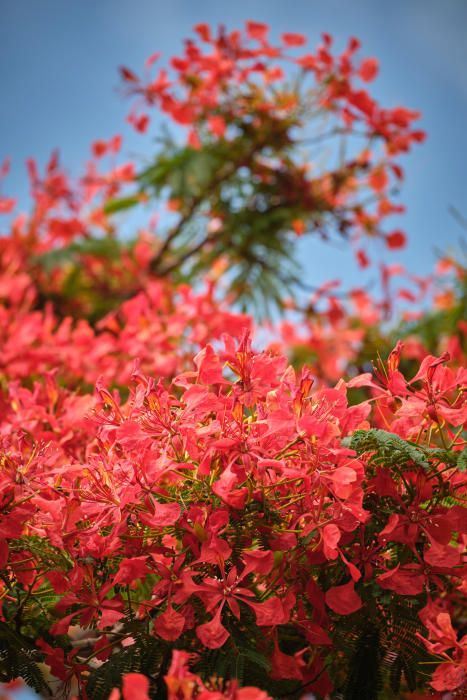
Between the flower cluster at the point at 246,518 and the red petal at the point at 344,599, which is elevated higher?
the flower cluster at the point at 246,518

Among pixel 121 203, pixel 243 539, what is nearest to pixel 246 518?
pixel 243 539

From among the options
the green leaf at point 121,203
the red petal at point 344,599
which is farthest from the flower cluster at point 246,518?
the green leaf at point 121,203

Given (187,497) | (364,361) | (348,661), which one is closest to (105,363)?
(187,497)

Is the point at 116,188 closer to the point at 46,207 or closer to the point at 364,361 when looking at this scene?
the point at 46,207

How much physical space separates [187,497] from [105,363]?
1.12 m

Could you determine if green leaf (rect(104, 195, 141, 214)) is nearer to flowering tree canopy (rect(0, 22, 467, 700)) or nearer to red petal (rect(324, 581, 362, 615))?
flowering tree canopy (rect(0, 22, 467, 700))

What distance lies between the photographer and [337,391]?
1.04m

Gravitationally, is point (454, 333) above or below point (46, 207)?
below

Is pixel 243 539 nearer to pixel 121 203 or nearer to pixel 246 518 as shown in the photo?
pixel 246 518

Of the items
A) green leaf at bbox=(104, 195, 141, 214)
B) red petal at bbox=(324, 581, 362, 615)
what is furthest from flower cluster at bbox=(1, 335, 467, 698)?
green leaf at bbox=(104, 195, 141, 214)

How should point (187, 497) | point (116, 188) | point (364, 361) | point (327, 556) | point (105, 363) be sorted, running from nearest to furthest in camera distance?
point (327, 556), point (187, 497), point (105, 363), point (364, 361), point (116, 188)

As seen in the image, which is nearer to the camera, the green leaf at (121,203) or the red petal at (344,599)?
the red petal at (344,599)

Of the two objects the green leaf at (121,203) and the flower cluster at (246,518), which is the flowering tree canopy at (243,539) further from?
the green leaf at (121,203)

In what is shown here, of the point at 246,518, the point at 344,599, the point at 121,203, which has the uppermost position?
the point at 121,203
